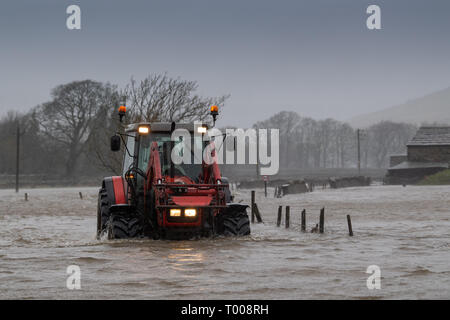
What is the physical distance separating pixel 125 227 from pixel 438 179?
180ft

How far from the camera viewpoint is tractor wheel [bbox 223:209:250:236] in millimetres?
15211

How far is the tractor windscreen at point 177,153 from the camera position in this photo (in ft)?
49.6

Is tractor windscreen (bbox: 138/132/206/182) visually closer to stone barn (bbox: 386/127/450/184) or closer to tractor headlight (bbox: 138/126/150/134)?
tractor headlight (bbox: 138/126/150/134)

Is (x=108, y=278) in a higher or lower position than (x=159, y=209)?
lower

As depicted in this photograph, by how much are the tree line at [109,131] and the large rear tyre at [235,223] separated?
77.1 feet

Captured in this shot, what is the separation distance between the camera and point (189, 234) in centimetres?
1459

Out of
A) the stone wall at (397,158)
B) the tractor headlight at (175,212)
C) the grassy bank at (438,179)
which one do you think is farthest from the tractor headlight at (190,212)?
the stone wall at (397,158)

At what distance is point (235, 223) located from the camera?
15.2 meters

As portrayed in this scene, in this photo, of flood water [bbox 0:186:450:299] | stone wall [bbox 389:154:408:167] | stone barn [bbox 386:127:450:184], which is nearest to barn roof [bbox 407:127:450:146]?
stone barn [bbox 386:127:450:184]

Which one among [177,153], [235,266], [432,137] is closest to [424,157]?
[432,137]

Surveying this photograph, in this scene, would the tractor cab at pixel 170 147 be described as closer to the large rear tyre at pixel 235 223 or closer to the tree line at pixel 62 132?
the large rear tyre at pixel 235 223
